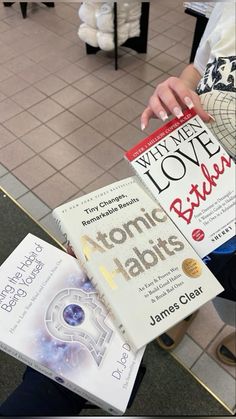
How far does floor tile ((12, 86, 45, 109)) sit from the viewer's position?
7.41 ft

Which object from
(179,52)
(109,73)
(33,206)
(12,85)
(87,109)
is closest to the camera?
(33,206)

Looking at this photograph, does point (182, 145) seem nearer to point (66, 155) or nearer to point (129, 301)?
point (129, 301)

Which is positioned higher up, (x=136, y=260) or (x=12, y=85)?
(x=136, y=260)

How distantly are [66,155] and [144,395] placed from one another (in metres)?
1.30

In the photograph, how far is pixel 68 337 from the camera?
1.82ft

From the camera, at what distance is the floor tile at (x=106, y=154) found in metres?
1.97

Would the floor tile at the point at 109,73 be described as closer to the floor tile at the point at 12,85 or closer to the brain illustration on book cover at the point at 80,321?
the floor tile at the point at 12,85

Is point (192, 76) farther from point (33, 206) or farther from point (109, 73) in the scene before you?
point (109, 73)

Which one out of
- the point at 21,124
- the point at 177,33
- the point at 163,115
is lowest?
the point at 21,124

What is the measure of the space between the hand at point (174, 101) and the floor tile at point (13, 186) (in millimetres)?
1270

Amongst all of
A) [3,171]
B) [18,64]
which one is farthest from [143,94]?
[3,171]

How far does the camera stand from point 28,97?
2.29m

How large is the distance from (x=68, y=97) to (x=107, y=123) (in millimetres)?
368

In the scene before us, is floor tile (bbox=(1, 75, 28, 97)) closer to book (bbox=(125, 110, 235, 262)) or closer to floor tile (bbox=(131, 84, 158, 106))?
floor tile (bbox=(131, 84, 158, 106))
